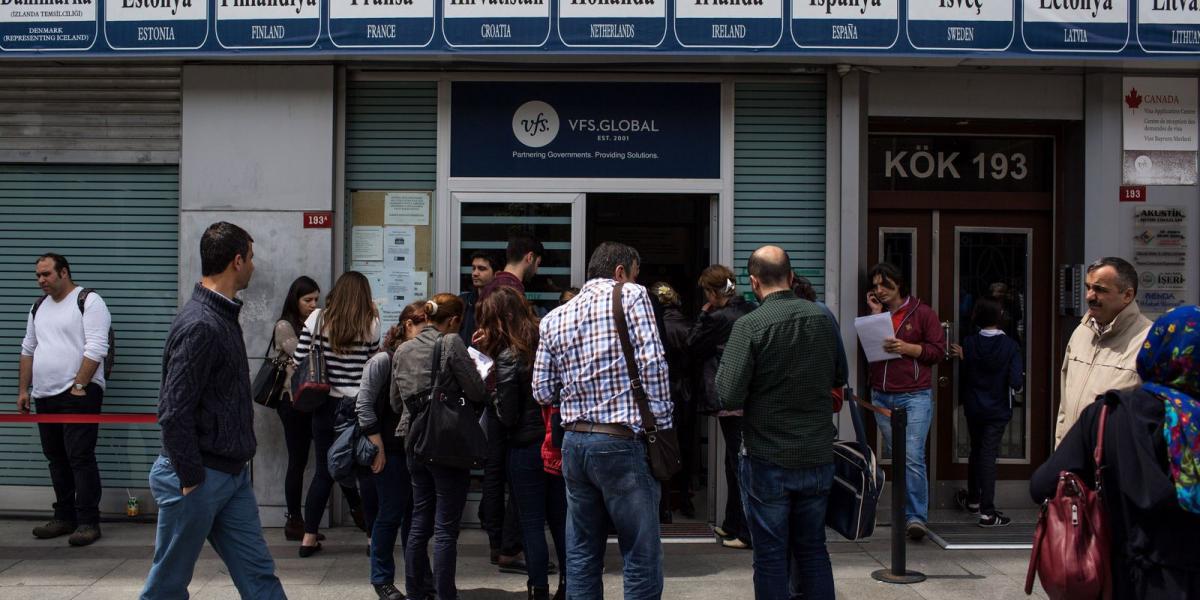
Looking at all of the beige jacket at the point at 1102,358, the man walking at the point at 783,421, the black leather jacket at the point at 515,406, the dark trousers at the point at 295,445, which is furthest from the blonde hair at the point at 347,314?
the beige jacket at the point at 1102,358

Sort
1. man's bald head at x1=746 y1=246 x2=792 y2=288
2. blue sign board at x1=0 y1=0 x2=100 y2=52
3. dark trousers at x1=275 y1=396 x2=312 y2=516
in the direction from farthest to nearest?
blue sign board at x1=0 y1=0 x2=100 y2=52, dark trousers at x1=275 y1=396 x2=312 y2=516, man's bald head at x1=746 y1=246 x2=792 y2=288

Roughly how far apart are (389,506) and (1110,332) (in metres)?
3.71

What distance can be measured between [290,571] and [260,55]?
3.59 meters

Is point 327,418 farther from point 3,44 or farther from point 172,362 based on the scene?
point 3,44

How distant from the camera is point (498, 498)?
6.54 metres

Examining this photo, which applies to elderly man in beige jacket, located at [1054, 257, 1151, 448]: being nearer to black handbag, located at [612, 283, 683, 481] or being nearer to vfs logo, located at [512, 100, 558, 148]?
black handbag, located at [612, 283, 683, 481]

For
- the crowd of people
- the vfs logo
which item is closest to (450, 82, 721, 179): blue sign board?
the vfs logo

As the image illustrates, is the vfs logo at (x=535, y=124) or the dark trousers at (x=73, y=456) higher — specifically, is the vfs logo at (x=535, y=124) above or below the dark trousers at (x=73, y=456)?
above

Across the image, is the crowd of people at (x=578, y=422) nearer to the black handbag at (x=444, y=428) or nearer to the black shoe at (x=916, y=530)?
the black handbag at (x=444, y=428)

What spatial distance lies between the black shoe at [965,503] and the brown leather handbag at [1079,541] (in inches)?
190

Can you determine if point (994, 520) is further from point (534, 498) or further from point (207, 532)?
point (207, 532)

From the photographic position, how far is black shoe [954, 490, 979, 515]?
849 centimetres

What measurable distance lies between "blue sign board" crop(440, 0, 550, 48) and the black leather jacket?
286 centimetres

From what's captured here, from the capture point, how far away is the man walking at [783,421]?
490 centimetres
